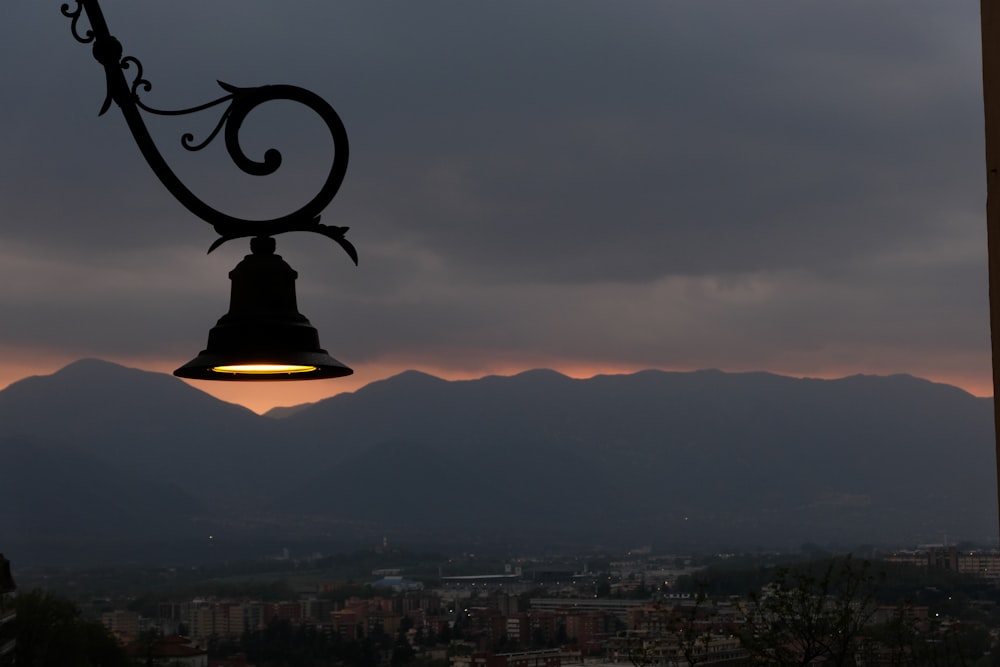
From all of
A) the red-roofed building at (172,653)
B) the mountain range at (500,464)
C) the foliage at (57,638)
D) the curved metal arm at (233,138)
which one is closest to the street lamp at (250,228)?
the curved metal arm at (233,138)

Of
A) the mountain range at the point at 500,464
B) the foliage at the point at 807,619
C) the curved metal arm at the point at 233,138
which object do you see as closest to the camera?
the curved metal arm at the point at 233,138

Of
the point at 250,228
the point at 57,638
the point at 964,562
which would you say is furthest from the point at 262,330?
the point at 57,638

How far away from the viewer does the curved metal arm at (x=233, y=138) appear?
7.25ft

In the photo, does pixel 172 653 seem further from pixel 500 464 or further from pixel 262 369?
pixel 500 464

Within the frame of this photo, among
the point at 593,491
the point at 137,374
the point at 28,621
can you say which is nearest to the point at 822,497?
the point at 593,491

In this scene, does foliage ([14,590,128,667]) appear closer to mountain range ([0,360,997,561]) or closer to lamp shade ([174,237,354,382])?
lamp shade ([174,237,354,382])

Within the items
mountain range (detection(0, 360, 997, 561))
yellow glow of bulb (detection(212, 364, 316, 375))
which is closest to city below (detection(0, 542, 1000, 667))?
yellow glow of bulb (detection(212, 364, 316, 375))

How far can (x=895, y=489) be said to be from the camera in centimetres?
3931

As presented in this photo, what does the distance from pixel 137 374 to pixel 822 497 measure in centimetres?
3986

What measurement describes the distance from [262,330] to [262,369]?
8.4 inches

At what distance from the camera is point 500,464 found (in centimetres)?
5234

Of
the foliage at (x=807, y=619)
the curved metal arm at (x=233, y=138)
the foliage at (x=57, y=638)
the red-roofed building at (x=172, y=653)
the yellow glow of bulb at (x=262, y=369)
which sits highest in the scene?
the curved metal arm at (x=233, y=138)

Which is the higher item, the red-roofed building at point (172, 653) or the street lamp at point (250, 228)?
the street lamp at point (250, 228)

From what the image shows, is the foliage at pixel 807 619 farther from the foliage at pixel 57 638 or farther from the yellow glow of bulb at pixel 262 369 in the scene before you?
the foliage at pixel 57 638
